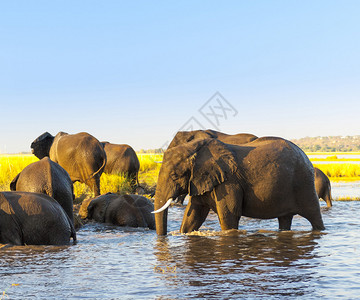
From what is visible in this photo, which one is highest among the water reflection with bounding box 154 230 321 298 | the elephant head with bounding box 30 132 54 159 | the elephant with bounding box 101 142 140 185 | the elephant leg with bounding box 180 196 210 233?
the elephant head with bounding box 30 132 54 159

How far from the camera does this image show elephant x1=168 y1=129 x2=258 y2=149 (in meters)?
14.1

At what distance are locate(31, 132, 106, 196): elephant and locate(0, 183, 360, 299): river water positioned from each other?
9.09 m

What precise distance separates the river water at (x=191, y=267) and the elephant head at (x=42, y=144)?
10287mm

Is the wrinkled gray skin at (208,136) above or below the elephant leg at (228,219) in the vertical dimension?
above

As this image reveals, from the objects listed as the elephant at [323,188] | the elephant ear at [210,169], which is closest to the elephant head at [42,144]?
the elephant at [323,188]

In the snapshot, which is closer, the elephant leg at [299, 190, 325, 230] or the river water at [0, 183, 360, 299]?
the river water at [0, 183, 360, 299]

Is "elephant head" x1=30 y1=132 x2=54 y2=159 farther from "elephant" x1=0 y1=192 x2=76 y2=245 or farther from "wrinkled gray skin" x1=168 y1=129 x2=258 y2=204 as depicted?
"elephant" x1=0 y1=192 x2=76 y2=245

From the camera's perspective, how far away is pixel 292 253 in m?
8.22

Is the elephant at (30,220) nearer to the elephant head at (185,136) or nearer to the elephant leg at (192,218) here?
the elephant leg at (192,218)

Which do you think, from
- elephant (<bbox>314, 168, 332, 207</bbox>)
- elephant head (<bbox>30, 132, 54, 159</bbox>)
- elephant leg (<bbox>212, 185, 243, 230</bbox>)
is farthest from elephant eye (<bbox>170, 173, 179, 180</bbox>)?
elephant head (<bbox>30, 132, 54, 159</bbox>)

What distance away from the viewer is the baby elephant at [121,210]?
12.4m

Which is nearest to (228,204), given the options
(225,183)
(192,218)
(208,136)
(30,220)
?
(225,183)

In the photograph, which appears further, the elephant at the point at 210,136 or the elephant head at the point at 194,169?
the elephant at the point at 210,136

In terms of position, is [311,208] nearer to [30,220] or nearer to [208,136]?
[208,136]
